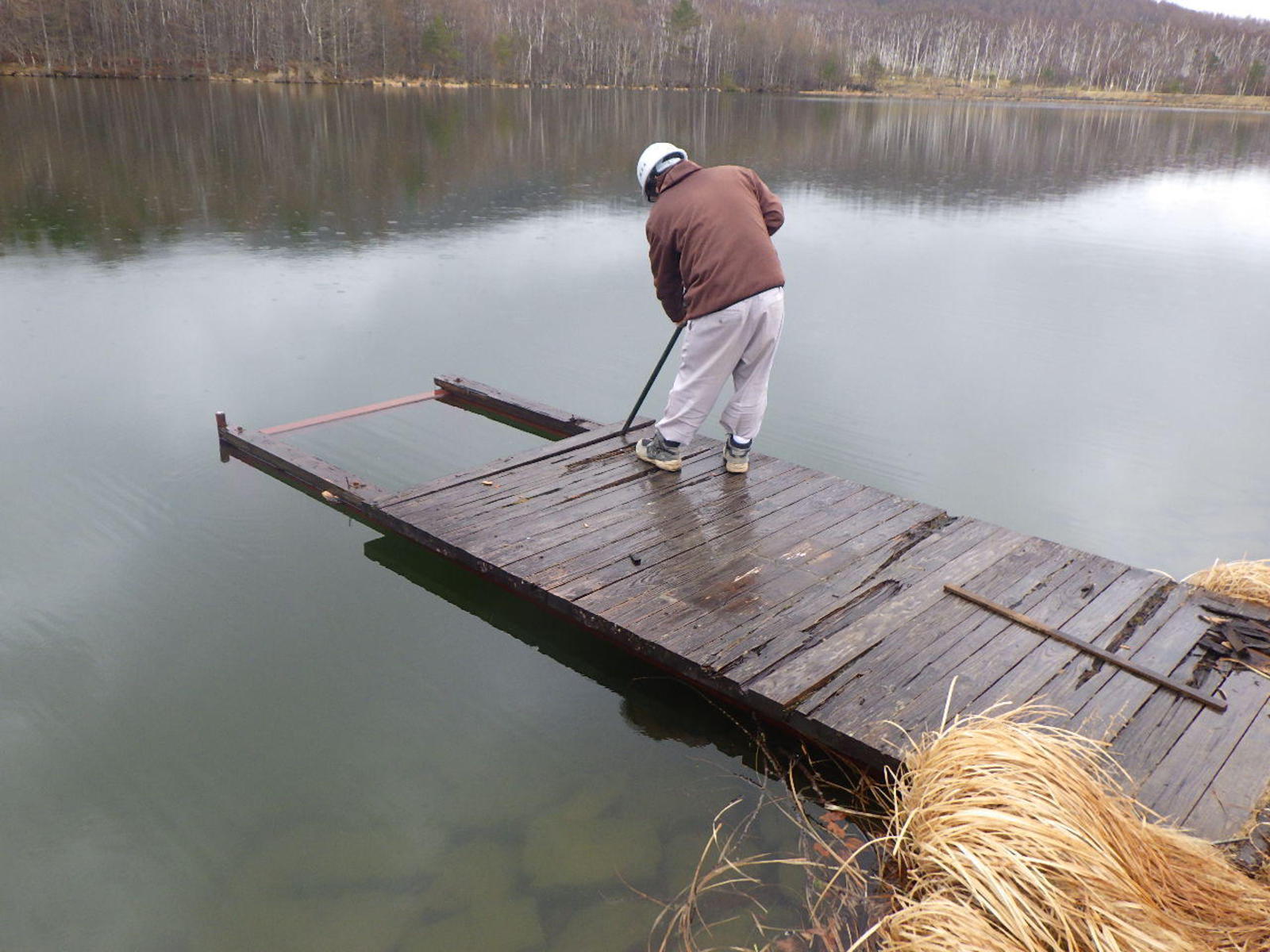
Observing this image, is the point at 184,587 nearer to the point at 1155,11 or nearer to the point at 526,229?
the point at 526,229

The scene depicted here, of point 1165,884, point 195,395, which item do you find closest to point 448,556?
point 1165,884

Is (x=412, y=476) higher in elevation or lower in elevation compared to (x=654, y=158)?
lower

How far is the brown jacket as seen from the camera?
4367 millimetres

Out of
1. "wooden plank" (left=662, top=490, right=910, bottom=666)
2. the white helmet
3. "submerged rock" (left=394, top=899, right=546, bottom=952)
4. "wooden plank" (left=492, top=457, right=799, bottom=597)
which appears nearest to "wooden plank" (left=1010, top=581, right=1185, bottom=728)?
"wooden plank" (left=662, top=490, right=910, bottom=666)

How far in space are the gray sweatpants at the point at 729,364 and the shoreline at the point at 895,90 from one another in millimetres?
45504

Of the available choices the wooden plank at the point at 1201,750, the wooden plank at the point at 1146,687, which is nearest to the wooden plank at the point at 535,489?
the wooden plank at the point at 1146,687

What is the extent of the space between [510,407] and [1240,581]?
4371 mm

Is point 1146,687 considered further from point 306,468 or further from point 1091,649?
point 306,468

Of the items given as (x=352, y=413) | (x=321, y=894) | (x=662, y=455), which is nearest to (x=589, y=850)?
(x=321, y=894)

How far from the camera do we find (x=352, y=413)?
6.39 m

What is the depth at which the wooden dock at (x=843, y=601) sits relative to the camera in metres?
3.04

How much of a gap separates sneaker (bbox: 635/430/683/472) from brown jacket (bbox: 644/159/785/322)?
0.73 m

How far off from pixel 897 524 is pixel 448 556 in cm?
214

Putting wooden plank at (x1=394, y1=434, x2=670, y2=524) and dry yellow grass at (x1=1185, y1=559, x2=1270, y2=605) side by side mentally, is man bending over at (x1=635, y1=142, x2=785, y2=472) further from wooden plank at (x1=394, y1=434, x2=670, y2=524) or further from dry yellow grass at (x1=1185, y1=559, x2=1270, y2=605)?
dry yellow grass at (x1=1185, y1=559, x2=1270, y2=605)
